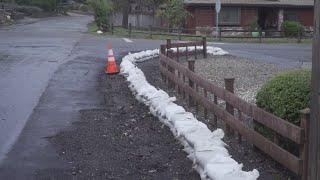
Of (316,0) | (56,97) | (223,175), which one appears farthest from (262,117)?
(56,97)

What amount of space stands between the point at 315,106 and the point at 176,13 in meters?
41.3

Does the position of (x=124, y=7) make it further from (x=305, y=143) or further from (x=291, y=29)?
(x=305, y=143)

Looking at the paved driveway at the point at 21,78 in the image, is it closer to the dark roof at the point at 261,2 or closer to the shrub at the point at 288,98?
the shrub at the point at 288,98

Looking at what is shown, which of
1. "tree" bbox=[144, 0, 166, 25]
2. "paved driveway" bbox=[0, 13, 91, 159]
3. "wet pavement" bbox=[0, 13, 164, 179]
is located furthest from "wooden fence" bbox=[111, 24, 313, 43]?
"wet pavement" bbox=[0, 13, 164, 179]

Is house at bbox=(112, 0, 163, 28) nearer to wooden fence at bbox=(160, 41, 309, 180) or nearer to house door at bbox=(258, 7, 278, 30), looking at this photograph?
house door at bbox=(258, 7, 278, 30)

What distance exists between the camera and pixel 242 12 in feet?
160

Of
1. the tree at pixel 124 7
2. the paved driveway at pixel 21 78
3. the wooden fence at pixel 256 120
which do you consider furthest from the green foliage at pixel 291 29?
the wooden fence at pixel 256 120

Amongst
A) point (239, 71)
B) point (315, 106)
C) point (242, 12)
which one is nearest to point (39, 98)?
point (239, 71)

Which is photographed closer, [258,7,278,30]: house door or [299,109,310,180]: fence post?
[299,109,310,180]: fence post

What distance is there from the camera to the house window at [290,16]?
164 feet

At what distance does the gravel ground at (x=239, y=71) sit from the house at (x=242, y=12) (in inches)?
915

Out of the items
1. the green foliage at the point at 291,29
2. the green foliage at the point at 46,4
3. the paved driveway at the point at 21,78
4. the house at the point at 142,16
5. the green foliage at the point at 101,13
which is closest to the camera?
the paved driveway at the point at 21,78

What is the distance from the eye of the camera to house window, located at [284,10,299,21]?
Answer: 50062 mm

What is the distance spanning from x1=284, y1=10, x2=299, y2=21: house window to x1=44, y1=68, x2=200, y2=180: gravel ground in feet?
131
